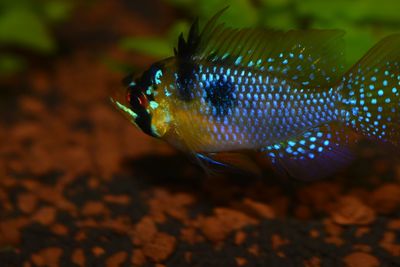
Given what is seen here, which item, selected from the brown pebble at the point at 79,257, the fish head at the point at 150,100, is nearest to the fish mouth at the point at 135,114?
the fish head at the point at 150,100

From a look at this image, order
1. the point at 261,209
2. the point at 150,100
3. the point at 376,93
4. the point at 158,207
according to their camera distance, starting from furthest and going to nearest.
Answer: the point at 158,207, the point at 261,209, the point at 150,100, the point at 376,93

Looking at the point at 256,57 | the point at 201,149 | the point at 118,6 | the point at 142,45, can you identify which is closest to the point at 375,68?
the point at 256,57

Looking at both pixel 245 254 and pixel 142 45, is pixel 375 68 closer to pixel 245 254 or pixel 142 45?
pixel 245 254

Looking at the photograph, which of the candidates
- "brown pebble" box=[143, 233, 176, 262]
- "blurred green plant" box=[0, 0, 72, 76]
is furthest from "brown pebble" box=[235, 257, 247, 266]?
"blurred green plant" box=[0, 0, 72, 76]

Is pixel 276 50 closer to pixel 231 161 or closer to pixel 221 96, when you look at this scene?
pixel 221 96

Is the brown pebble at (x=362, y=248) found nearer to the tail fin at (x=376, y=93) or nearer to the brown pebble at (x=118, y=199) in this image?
the tail fin at (x=376, y=93)

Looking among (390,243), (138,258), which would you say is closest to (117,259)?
(138,258)

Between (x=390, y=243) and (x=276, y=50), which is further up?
(x=276, y=50)
